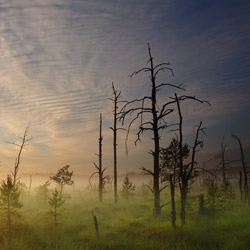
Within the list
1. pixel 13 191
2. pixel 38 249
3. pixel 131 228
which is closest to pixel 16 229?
pixel 13 191

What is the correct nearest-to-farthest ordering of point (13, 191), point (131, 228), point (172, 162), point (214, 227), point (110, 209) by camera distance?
point (214, 227), point (131, 228), point (13, 191), point (110, 209), point (172, 162)

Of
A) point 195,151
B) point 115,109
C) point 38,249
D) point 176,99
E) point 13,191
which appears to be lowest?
point 38,249

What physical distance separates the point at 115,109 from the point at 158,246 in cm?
1937

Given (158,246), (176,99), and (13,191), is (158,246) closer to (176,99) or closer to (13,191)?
(176,99)

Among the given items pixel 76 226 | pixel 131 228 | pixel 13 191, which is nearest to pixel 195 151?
pixel 131 228

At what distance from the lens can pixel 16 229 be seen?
53.5 feet

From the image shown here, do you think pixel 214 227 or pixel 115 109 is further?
pixel 115 109

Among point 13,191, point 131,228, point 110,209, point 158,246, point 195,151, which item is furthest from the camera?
point 110,209

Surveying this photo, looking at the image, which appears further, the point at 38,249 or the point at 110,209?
the point at 110,209

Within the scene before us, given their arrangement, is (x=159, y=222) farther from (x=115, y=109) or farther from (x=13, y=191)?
(x=115, y=109)

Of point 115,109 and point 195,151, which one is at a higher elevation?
point 115,109

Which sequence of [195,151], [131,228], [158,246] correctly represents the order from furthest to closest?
[131,228] < [195,151] < [158,246]

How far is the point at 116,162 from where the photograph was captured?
27969mm

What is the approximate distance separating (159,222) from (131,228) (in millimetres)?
2152
